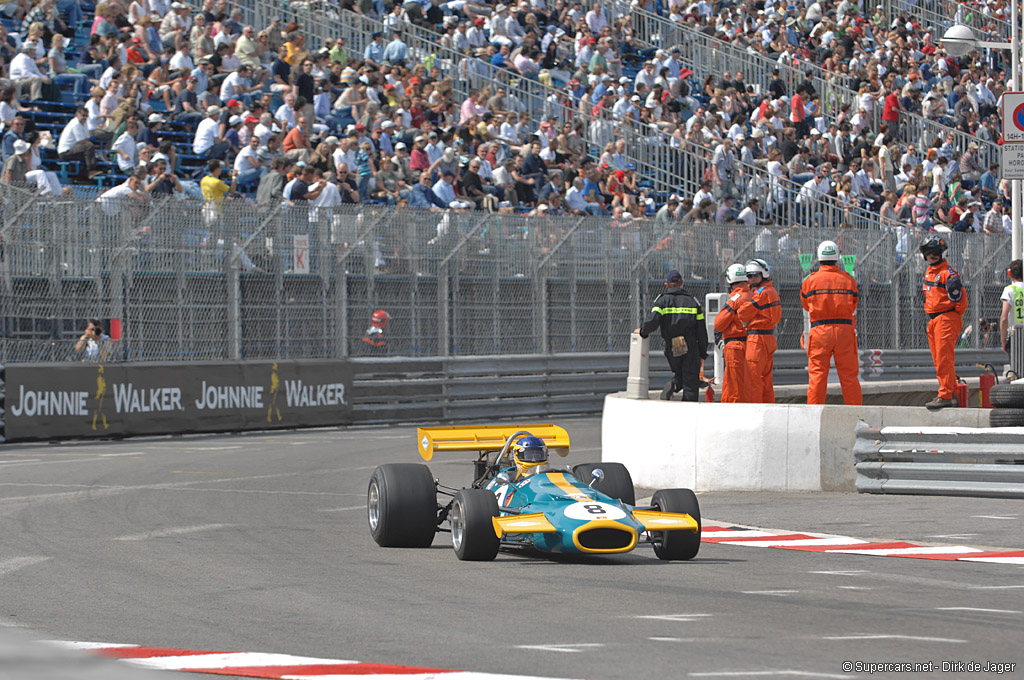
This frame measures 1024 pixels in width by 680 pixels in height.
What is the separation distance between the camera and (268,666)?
18.8ft

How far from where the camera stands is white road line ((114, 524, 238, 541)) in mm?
10156

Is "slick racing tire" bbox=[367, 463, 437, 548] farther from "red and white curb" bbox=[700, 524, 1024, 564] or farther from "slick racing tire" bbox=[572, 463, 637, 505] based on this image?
"red and white curb" bbox=[700, 524, 1024, 564]

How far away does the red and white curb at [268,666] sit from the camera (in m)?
5.50

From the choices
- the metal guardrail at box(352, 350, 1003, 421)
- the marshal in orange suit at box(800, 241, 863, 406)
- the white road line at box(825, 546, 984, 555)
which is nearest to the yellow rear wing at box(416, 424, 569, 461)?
the white road line at box(825, 546, 984, 555)

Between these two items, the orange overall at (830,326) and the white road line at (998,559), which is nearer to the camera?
the white road line at (998,559)

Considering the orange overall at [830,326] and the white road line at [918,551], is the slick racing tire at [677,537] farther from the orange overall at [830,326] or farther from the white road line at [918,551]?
the orange overall at [830,326]

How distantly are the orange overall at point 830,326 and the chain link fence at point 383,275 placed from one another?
27.7ft

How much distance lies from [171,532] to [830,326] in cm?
645

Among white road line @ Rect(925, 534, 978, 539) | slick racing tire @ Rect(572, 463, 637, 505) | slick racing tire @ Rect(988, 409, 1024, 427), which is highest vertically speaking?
slick racing tire @ Rect(988, 409, 1024, 427)

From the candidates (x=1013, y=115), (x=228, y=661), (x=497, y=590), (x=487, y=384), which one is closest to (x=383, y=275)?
(x=487, y=384)

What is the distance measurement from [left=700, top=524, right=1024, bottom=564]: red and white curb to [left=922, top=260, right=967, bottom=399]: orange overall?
4.09 meters

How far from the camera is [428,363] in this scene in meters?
22.3

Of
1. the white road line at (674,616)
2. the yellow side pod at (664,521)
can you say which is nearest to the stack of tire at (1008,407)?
the yellow side pod at (664,521)

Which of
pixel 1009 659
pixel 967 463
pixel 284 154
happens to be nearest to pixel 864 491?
pixel 967 463
